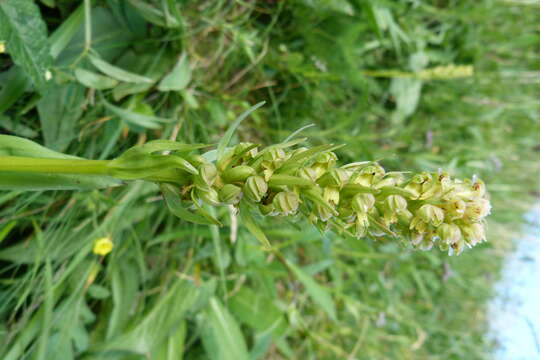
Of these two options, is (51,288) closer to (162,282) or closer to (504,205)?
(162,282)

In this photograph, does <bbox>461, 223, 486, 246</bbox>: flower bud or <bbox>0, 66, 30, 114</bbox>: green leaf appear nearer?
<bbox>461, 223, 486, 246</bbox>: flower bud

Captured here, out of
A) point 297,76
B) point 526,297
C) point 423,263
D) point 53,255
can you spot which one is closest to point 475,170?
point 423,263

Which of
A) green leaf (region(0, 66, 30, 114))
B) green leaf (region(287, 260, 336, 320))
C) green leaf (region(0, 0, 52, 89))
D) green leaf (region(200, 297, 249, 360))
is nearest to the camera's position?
green leaf (region(0, 0, 52, 89))

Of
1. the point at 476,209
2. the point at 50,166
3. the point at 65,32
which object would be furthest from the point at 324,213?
the point at 65,32

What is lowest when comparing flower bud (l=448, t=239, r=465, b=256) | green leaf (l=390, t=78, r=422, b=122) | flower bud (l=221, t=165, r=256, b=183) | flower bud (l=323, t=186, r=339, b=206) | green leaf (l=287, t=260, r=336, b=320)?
green leaf (l=287, t=260, r=336, b=320)

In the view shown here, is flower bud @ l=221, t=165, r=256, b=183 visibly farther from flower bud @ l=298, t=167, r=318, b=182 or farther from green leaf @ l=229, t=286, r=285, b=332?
green leaf @ l=229, t=286, r=285, b=332

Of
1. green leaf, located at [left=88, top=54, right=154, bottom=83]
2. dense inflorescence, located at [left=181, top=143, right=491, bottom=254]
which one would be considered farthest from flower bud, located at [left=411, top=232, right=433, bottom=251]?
green leaf, located at [left=88, top=54, right=154, bottom=83]

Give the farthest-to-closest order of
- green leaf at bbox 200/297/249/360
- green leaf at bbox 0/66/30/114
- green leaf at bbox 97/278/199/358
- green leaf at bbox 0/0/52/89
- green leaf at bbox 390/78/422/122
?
1. green leaf at bbox 390/78/422/122
2. green leaf at bbox 200/297/249/360
3. green leaf at bbox 97/278/199/358
4. green leaf at bbox 0/66/30/114
5. green leaf at bbox 0/0/52/89
